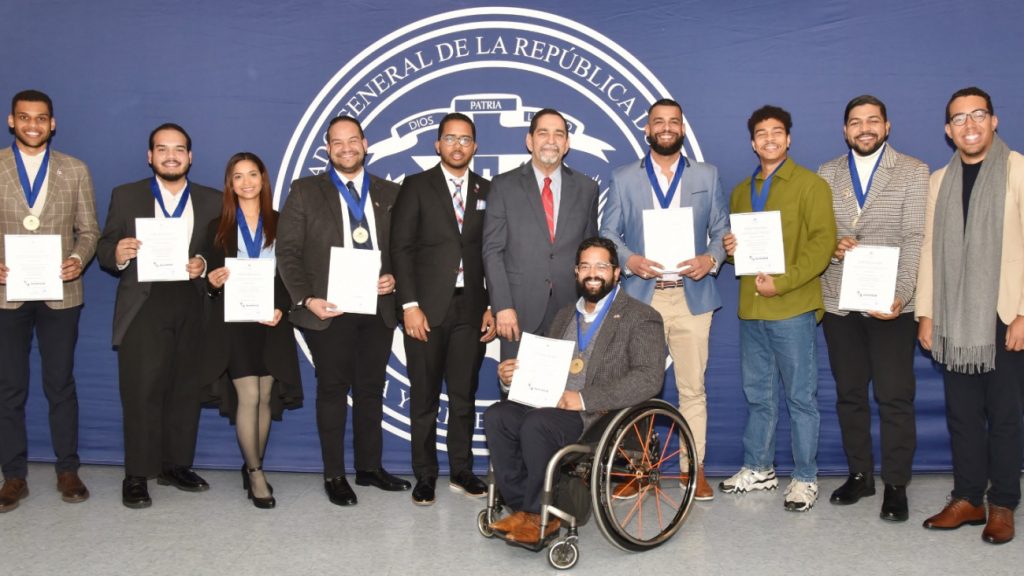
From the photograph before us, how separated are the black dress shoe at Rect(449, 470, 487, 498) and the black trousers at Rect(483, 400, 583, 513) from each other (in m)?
0.73

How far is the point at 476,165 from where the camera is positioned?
4.47 m

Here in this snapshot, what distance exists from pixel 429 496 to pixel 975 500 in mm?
2344

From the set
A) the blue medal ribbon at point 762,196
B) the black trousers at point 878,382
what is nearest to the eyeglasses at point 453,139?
the blue medal ribbon at point 762,196

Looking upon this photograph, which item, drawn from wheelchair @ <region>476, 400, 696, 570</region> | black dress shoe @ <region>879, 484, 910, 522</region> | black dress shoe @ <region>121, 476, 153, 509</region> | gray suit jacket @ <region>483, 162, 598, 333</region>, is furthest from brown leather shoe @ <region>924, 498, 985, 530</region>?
black dress shoe @ <region>121, 476, 153, 509</region>

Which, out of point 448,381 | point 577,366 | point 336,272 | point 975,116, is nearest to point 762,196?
point 975,116

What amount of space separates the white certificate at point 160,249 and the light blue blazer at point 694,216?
1.95m

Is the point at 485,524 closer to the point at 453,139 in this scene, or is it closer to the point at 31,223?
the point at 453,139

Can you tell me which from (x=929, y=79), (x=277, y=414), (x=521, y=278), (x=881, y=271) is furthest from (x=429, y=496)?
(x=929, y=79)

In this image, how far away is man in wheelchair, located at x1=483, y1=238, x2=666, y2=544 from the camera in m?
3.17

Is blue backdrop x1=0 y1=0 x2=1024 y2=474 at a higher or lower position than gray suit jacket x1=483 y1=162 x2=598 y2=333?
higher

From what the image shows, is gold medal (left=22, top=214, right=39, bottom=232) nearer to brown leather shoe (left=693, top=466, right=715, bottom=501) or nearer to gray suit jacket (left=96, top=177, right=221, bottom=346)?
gray suit jacket (left=96, top=177, right=221, bottom=346)

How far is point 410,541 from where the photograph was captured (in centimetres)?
346

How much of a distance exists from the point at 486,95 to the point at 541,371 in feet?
5.95

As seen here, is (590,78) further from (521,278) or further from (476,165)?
(521,278)
